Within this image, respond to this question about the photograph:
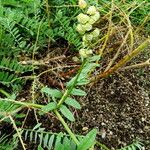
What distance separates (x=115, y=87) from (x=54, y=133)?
36 cm

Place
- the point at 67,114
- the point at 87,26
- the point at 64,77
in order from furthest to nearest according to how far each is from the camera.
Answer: the point at 64,77 → the point at 67,114 → the point at 87,26

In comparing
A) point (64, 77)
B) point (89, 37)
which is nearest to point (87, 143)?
point (89, 37)

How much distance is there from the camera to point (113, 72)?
146cm

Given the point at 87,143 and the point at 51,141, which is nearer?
the point at 87,143

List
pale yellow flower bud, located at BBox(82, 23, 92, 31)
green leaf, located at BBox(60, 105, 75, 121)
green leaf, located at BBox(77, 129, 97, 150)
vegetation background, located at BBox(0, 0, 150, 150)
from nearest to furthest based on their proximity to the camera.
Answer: pale yellow flower bud, located at BBox(82, 23, 92, 31) < green leaf, located at BBox(77, 129, 97, 150) < green leaf, located at BBox(60, 105, 75, 121) < vegetation background, located at BBox(0, 0, 150, 150)

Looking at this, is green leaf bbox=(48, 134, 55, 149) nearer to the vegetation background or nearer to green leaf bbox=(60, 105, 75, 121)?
the vegetation background

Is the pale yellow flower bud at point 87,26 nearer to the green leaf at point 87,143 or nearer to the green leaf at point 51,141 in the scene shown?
the green leaf at point 87,143

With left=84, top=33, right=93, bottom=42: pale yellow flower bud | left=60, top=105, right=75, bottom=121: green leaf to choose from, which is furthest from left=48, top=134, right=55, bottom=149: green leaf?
left=84, top=33, right=93, bottom=42: pale yellow flower bud

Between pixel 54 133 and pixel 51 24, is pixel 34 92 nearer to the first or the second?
pixel 54 133

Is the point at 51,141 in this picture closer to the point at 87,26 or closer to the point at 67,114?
the point at 67,114

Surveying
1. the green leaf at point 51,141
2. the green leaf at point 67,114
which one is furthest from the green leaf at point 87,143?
the green leaf at point 51,141

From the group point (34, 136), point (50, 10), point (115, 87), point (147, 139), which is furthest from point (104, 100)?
point (50, 10)

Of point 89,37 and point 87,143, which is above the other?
point 89,37

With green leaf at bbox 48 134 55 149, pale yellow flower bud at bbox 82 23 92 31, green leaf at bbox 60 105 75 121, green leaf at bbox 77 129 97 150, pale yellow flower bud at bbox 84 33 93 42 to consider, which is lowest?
green leaf at bbox 48 134 55 149
